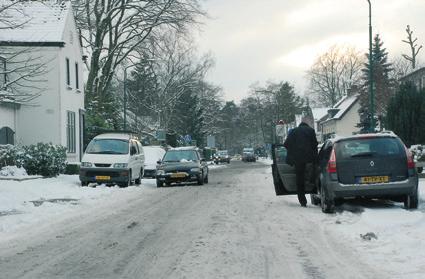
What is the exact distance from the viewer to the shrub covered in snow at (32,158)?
23797mm

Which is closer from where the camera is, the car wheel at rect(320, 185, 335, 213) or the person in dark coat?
the car wheel at rect(320, 185, 335, 213)

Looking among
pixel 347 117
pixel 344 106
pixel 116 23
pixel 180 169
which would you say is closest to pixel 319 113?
pixel 344 106

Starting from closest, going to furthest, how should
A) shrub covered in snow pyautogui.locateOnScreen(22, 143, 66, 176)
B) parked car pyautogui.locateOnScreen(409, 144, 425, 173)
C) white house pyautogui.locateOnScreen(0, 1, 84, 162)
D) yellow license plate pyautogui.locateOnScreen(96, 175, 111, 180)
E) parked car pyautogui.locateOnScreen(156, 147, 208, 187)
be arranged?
yellow license plate pyautogui.locateOnScreen(96, 175, 111, 180) < shrub covered in snow pyautogui.locateOnScreen(22, 143, 66, 176) < parked car pyautogui.locateOnScreen(156, 147, 208, 187) < parked car pyautogui.locateOnScreen(409, 144, 425, 173) < white house pyautogui.locateOnScreen(0, 1, 84, 162)

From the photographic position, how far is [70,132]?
110 feet

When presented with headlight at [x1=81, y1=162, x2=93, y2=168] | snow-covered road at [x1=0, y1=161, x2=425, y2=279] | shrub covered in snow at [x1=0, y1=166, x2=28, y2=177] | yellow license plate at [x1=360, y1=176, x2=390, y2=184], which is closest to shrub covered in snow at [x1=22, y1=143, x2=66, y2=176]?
shrub covered in snow at [x1=0, y1=166, x2=28, y2=177]

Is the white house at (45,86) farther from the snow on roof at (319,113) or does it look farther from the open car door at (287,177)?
the snow on roof at (319,113)

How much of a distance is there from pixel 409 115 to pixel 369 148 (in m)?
18.3

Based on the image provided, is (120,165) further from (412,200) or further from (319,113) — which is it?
(319,113)

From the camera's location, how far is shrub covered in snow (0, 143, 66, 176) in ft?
78.1

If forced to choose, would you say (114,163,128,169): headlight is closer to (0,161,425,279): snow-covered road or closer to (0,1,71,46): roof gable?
(0,161,425,279): snow-covered road

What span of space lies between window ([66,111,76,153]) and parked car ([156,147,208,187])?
9260 millimetres

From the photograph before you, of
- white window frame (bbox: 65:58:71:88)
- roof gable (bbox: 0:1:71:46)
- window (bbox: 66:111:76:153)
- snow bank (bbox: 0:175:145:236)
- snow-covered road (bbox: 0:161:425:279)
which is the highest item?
roof gable (bbox: 0:1:71:46)

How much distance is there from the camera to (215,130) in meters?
100

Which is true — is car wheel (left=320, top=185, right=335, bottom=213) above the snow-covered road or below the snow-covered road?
above
